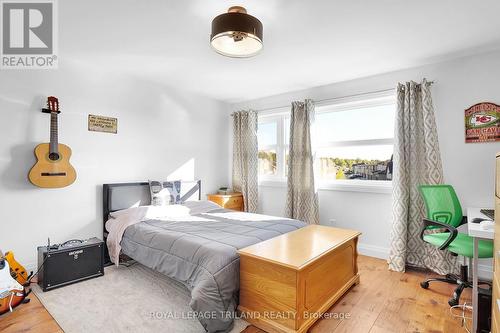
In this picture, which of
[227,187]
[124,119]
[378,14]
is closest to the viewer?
[378,14]

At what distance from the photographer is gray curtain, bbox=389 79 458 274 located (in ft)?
10.0

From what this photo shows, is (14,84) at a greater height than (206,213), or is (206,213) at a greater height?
(14,84)

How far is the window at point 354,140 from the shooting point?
3.61 meters

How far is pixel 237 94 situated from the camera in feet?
15.3

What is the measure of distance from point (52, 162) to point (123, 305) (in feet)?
5.80

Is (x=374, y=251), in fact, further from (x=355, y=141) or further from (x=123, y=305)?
(x=123, y=305)

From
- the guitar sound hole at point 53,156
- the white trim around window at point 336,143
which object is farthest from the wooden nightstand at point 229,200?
the guitar sound hole at point 53,156

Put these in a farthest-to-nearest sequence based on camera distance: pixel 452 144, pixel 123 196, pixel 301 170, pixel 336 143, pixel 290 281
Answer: pixel 301 170, pixel 336 143, pixel 123 196, pixel 452 144, pixel 290 281

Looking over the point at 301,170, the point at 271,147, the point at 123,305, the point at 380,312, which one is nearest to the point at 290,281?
the point at 380,312

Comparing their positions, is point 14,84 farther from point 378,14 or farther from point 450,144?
point 450,144

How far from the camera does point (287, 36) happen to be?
8.45 feet

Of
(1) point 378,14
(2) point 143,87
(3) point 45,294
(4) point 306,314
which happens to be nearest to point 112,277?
(3) point 45,294

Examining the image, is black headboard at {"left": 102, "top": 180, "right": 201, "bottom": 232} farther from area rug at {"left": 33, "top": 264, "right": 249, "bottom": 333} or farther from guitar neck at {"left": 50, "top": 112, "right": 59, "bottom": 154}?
area rug at {"left": 33, "top": 264, "right": 249, "bottom": 333}

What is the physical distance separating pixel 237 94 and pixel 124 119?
6.33 ft
